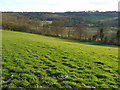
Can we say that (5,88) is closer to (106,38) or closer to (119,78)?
(119,78)

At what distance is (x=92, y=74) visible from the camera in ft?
27.3

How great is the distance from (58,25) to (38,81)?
6455 centimetres

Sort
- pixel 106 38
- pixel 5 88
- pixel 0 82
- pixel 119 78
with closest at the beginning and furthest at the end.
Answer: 1. pixel 5 88
2. pixel 0 82
3. pixel 119 78
4. pixel 106 38

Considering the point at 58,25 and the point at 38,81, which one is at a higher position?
the point at 58,25

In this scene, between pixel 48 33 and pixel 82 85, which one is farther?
pixel 48 33

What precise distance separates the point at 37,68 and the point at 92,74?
163 inches

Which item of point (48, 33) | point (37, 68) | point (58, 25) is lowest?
point (37, 68)

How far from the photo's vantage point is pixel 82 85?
6.82 metres

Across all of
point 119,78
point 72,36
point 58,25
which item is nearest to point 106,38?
point 72,36

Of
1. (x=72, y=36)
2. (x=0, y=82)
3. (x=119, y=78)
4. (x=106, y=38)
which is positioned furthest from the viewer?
(x=72, y=36)

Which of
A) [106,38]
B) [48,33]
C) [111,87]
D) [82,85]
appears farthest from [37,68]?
[48,33]

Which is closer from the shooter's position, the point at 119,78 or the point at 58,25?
the point at 119,78

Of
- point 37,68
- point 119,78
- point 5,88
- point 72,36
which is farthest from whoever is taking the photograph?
point 72,36

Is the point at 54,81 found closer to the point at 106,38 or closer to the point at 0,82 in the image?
the point at 0,82
